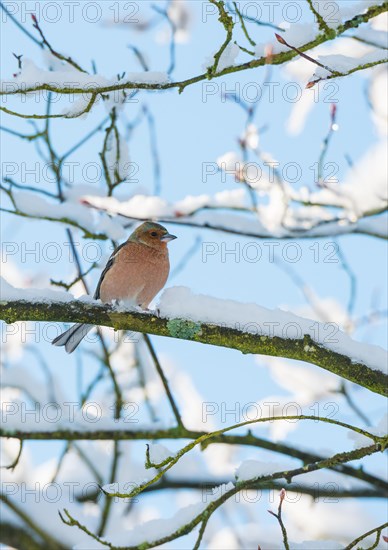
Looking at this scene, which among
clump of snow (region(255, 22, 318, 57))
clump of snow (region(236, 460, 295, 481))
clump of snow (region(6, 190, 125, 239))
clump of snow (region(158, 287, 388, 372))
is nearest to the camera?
clump of snow (region(255, 22, 318, 57))

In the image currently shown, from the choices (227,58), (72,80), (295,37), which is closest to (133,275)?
(72,80)

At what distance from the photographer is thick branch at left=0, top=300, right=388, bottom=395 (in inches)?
149

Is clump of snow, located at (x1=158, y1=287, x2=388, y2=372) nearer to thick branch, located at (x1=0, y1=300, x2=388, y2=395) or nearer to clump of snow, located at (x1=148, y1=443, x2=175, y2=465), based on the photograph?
thick branch, located at (x1=0, y1=300, x2=388, y2=395)

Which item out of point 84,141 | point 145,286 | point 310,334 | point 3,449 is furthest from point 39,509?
point 310,334

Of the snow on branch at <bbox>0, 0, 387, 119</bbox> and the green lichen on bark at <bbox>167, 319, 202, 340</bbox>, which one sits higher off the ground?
the snow on branch at <bbox>0, 0, 387, 119</bbox>

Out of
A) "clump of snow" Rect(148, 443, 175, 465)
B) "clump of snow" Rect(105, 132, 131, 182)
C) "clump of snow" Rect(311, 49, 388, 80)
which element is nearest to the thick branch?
"clump of snow" Rect(148, 443, 175, 465)

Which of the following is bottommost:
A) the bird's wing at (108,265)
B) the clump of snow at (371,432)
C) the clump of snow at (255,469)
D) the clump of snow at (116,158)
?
the clump of snow at (255,469)

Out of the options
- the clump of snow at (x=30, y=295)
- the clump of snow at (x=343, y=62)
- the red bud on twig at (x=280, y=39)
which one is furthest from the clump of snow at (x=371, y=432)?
the red bud on twig at (x=280, y=39)

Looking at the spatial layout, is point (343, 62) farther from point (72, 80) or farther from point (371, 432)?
point (371, 432)

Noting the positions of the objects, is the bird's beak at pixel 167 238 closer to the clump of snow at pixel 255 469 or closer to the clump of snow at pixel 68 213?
the clump of snow at pixel 68 213

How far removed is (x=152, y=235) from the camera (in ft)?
20.4

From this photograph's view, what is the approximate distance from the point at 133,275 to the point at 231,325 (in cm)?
196

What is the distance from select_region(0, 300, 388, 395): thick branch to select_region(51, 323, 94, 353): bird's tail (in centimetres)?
152

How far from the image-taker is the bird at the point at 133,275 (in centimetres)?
573
